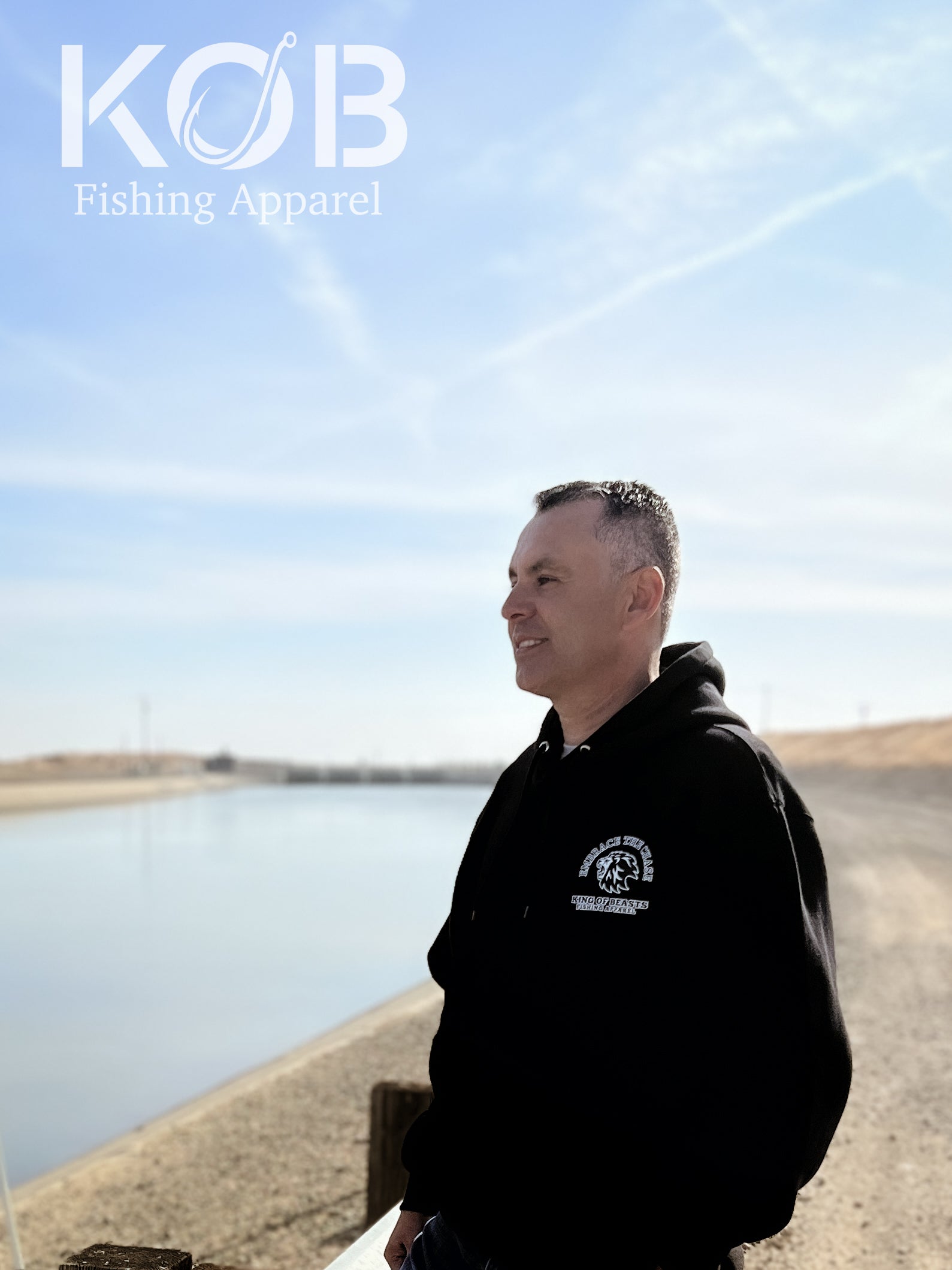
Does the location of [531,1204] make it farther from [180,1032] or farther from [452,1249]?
[180,1032]

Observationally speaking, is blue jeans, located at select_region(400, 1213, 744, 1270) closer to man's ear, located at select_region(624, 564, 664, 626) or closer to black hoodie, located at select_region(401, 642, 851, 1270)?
black hoodie, located at select_region(401, 642, 851, 1270)

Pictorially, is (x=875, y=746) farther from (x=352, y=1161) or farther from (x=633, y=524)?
(x=633, y=524)

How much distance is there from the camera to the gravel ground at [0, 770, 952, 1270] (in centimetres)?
465

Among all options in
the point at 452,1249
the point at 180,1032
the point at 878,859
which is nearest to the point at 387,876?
the point at 878,859

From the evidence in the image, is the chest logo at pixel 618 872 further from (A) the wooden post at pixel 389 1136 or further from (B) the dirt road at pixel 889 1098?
(B) the dirt road at pixel 889 1098

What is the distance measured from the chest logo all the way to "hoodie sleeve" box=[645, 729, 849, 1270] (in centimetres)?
8

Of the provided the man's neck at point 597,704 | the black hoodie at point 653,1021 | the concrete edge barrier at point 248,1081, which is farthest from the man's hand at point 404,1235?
the concrete edge barrier at point 248,1081

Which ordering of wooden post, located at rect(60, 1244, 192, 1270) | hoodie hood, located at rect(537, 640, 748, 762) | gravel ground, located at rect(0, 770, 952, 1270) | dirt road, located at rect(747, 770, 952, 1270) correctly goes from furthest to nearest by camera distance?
gravel ground, located at rect(0, 770, 952, 1270) < dirt road, located at rect(747, 770, 952, 1270) < wooden post, located at rect(60, 1244, 192, 1270) < hoodie hood, located at rect(537, 640, 748, 762)

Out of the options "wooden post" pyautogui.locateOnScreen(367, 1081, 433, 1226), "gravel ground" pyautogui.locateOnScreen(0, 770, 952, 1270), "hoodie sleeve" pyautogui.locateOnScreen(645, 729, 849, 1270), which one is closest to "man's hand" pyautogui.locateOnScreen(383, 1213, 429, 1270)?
"hoodie sleeve" pyautogui.locateOnScreen(645, 729, 849, 1270)

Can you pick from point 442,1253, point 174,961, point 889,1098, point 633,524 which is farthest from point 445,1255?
point 174,961

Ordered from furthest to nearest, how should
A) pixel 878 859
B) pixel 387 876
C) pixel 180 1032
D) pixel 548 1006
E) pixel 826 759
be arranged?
pixel 826 759, pixel 387 876, pixel 878 859, pixel 180 1032, pixel 548 1006

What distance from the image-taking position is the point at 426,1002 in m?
11.2

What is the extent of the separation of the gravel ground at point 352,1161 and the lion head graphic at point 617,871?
10.3ft

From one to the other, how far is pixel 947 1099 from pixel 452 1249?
17.7 feet
